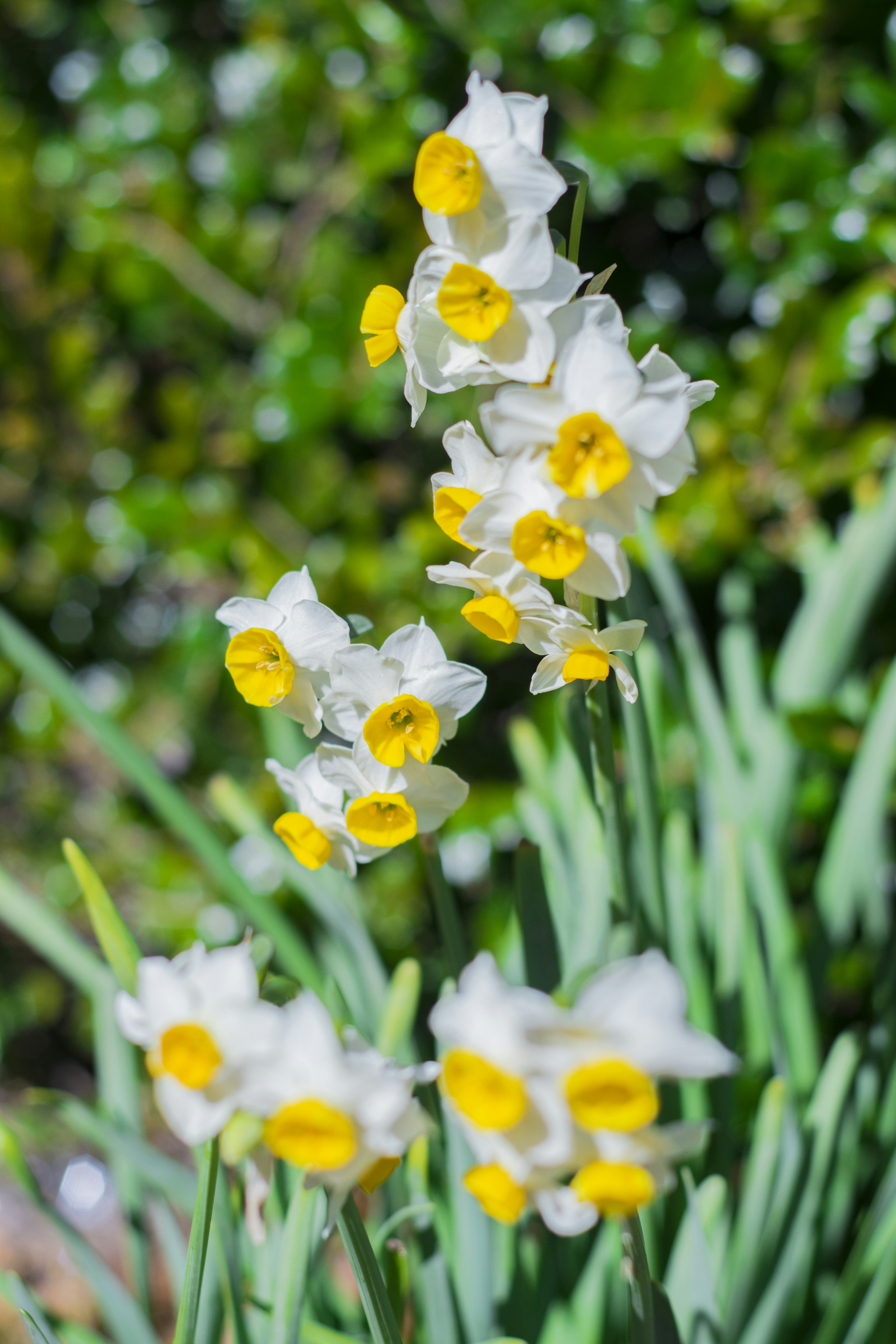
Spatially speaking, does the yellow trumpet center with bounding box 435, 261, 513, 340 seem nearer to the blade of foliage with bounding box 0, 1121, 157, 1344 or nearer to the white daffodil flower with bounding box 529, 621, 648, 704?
the white daffodil flower with bounding box 529, 621, 648, 704

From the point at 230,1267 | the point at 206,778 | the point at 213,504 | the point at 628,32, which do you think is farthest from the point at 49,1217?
the point at 628,32

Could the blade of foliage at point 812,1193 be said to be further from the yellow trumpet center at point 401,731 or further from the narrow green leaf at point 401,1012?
the yellow trumpet center at point 401,731

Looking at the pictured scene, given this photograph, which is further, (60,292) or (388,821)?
(60,292)

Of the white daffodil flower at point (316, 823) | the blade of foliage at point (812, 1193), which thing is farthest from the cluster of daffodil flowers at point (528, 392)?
the blade of foliage at point (812, 1193)

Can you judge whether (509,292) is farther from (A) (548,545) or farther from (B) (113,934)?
(B) (113,934)

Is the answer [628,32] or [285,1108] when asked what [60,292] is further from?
[285,1108]

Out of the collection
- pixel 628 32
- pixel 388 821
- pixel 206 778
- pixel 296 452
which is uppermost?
pixel 628 32

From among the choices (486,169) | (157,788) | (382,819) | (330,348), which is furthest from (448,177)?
(330,348)
